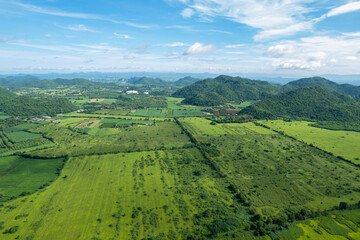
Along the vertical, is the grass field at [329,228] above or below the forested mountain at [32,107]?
below

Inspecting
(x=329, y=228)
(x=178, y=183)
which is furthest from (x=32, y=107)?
(x=329, y=228)

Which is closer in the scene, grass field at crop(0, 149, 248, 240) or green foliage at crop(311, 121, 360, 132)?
grass field at crop(0, 149, 248, 240)

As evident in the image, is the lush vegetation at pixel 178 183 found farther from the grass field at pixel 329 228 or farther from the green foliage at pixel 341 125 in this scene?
the green foliage at pixel 341 125

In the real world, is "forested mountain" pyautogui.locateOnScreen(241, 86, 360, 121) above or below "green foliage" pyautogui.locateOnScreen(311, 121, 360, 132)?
above

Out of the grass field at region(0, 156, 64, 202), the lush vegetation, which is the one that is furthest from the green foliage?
the grass field at region(0, 156, 64, 202)

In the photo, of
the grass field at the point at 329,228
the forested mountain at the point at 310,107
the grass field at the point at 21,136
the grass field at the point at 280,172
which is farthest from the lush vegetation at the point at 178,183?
the forested mountain at the point at 310,107

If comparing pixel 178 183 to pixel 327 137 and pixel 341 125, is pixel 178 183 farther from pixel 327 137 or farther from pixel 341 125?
pixel 341 125

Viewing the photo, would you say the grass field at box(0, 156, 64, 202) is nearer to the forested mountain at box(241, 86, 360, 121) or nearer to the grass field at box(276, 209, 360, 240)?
the grass field at box(276, 209, 360, 240)
